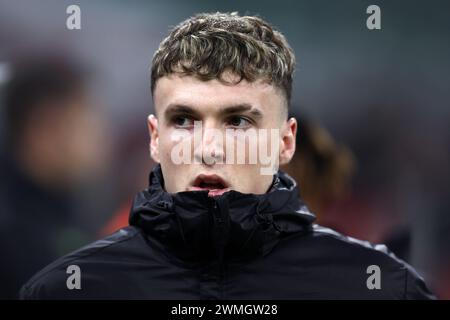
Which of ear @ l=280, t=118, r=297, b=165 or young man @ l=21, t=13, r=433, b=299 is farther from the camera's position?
ear @ l=280, t=118, r=297, b=165

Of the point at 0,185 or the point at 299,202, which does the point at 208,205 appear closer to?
the point at 299,202

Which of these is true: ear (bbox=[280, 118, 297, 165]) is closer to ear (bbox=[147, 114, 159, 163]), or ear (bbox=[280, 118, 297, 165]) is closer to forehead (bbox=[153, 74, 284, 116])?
forehead (bbox=[153, 74, 284, 116])

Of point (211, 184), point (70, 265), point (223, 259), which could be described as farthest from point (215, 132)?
point (70, 265)

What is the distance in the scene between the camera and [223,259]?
7.14ft

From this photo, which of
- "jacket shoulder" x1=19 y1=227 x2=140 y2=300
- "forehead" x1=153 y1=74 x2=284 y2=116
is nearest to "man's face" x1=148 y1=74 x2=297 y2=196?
"forehead" x1=153 y1=74 x2=284 y2=116

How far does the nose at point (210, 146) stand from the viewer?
2146 mm

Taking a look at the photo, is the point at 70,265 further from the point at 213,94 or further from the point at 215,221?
the point at 213,94

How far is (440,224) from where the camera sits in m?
3.86

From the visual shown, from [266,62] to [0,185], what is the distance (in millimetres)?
2096

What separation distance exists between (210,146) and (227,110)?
127mm

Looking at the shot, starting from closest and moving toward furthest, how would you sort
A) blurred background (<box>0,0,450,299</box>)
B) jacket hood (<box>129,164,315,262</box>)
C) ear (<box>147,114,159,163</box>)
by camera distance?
jacket hood (<box>129,164,315,262</box>), ear (<box>147,114,159,163</box>), blurred background (<box>0,0,450,299</box>)

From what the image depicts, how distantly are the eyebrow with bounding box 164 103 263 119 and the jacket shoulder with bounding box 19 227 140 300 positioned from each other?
45cm

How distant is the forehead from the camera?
85.3 inches

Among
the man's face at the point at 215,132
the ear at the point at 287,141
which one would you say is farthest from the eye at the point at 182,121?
the ear at the point at 287,141
